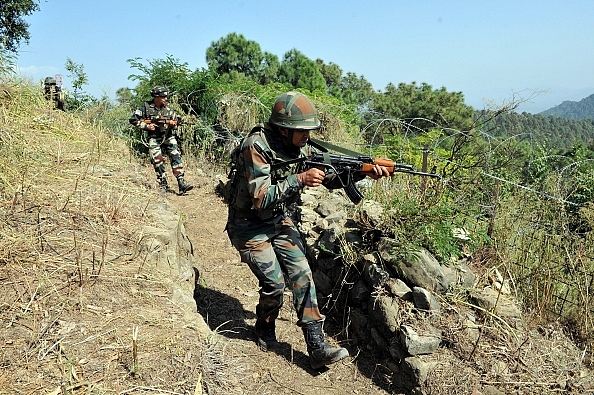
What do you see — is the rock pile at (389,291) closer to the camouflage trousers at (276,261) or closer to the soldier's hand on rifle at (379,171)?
the camouflage trousers at (276,261)

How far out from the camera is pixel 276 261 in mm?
3619

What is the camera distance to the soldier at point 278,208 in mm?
3393

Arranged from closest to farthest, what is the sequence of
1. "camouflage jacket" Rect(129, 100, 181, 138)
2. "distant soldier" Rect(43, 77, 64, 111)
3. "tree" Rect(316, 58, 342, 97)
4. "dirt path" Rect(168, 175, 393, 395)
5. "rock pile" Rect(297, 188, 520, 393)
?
"dirt path" Rect(168, 175, 393, 395) → "rock pile" Rect(297, 188, 520, 393) → "distant soldier" Rect(43, 77, 64, 111) → "camouflage jacket" Rect(129, 100, 181, 138) → "tree" Rect(316, 58, 342, 97)

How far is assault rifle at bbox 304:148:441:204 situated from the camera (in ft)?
11.9

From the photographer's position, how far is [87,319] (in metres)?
2.71

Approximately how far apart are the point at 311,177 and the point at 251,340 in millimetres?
1484

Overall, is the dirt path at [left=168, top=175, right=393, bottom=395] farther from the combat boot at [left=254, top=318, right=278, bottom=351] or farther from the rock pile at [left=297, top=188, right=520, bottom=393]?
the rock pile at [left=297, top=188, right=520, bottom=393]

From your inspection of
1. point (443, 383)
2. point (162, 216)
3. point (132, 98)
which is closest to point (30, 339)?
point (162, 216)

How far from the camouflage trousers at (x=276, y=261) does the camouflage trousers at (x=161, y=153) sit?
4.15 m

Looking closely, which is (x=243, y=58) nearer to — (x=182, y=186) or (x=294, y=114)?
(x=182, y=186)

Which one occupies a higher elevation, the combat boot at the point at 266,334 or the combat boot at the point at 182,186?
the combat boot at the point at 182,186

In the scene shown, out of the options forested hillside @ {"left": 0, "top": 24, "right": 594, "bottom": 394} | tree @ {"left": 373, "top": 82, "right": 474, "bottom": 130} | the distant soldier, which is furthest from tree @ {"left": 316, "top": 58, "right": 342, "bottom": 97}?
forested hillside @ {"left": 0, "top": 24, "right": 594, "bottom": 394}

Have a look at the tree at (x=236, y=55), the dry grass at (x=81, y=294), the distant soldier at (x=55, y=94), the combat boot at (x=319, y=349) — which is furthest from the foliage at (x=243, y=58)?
the combat boot at (x=319, y=349)

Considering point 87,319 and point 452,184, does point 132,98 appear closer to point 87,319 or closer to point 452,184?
point 452,184
